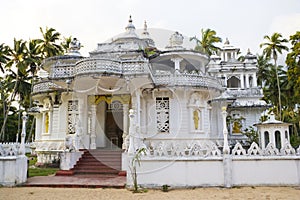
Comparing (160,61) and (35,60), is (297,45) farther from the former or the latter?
(35,60)

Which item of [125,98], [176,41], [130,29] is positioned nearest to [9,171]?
[125,98]

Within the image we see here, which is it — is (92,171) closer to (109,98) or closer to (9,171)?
(9,171)

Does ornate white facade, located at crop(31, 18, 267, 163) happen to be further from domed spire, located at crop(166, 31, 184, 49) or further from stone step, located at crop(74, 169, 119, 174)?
stone step, located at crop(74, 169, 119, 174)

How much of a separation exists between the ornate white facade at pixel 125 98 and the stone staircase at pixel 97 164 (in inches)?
30.7

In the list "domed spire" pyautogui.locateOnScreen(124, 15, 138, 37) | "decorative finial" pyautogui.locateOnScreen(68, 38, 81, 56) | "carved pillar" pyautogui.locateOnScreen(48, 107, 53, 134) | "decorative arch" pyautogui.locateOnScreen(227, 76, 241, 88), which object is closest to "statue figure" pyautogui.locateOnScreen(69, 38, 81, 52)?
"decorative finial" pyautogui.locateOnScreen(68, 38, 81, 56)

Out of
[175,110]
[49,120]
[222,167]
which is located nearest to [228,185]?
[222,167]

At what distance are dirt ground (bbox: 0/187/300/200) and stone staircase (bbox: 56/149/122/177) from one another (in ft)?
7.89

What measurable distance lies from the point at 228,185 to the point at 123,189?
367cm

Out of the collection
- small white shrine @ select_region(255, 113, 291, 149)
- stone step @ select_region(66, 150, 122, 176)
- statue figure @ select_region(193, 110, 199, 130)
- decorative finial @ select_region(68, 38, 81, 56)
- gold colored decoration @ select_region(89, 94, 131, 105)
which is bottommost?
stone step @ select_region(66, 150, 122, 176)

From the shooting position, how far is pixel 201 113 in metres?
16.0

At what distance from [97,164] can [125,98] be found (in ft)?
13.8

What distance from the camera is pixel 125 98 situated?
48.5ft

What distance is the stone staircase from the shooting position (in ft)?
37.8

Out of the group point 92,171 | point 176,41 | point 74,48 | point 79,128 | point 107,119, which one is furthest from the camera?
point 74,48
